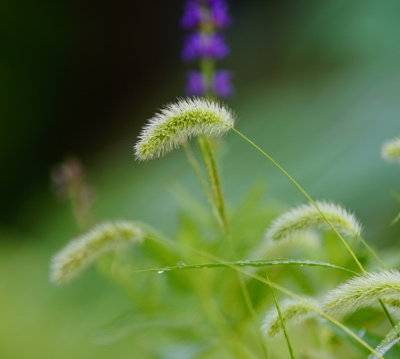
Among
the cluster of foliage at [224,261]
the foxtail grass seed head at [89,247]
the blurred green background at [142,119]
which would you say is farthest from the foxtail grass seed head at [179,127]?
the blurred green background at [142,119]

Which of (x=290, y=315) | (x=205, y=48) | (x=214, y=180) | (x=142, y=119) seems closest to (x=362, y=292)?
(x=290, y=315)

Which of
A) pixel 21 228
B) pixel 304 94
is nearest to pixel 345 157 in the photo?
pixel 304 94

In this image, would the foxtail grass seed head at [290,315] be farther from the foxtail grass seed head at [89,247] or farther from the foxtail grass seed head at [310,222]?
the foxtail grass seed head at [89,247]

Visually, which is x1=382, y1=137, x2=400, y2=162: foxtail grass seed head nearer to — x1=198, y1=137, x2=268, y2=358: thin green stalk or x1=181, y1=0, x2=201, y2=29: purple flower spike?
x1=198, y1=137, x2=268, y2=358: thin green stalk

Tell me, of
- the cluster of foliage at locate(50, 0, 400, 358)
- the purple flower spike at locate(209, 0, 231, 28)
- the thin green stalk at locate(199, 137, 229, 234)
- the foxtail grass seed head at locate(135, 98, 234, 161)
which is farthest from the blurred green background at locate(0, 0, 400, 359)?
the foxtail grass seed head at locate(135, 98, 234, 161)

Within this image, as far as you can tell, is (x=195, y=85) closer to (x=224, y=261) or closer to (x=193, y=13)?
(x=193, y=13)

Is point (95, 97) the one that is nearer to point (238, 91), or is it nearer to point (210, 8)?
point (238, 91)
